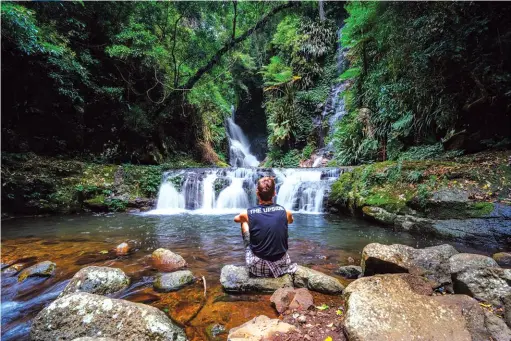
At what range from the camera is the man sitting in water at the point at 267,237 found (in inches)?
119

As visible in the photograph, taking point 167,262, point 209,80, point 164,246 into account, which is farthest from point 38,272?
point 209,80

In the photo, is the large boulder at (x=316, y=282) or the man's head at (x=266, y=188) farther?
the man's head at (x=266, y=188)

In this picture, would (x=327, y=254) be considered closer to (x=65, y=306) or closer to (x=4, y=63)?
(x=65, y=306)

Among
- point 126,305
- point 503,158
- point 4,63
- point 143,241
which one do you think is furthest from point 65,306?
point 4,63

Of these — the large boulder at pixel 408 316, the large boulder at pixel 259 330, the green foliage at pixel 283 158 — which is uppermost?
the green foliage at pixel 283 158

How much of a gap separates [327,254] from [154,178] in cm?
876

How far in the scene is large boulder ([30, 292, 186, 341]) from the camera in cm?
206

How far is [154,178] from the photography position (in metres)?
11.1

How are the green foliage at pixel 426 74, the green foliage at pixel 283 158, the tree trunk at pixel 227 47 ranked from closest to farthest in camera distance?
the green foliage at pixel 426 74, the tree trunk at pixel 227 47, the green foliage at pixel 283 158

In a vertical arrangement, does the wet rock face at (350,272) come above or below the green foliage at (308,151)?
below

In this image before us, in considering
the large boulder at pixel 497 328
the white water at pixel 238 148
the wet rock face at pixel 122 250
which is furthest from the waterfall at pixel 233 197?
the white water at pixel 238 148

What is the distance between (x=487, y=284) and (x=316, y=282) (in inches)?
62.9

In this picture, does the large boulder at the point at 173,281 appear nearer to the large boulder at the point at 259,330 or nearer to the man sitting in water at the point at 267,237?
the man sitting in water at the point at 267,237

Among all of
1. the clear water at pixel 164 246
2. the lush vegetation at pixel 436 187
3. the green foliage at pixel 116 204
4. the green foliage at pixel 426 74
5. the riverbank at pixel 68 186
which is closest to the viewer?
the clear water at pixel 164 246
